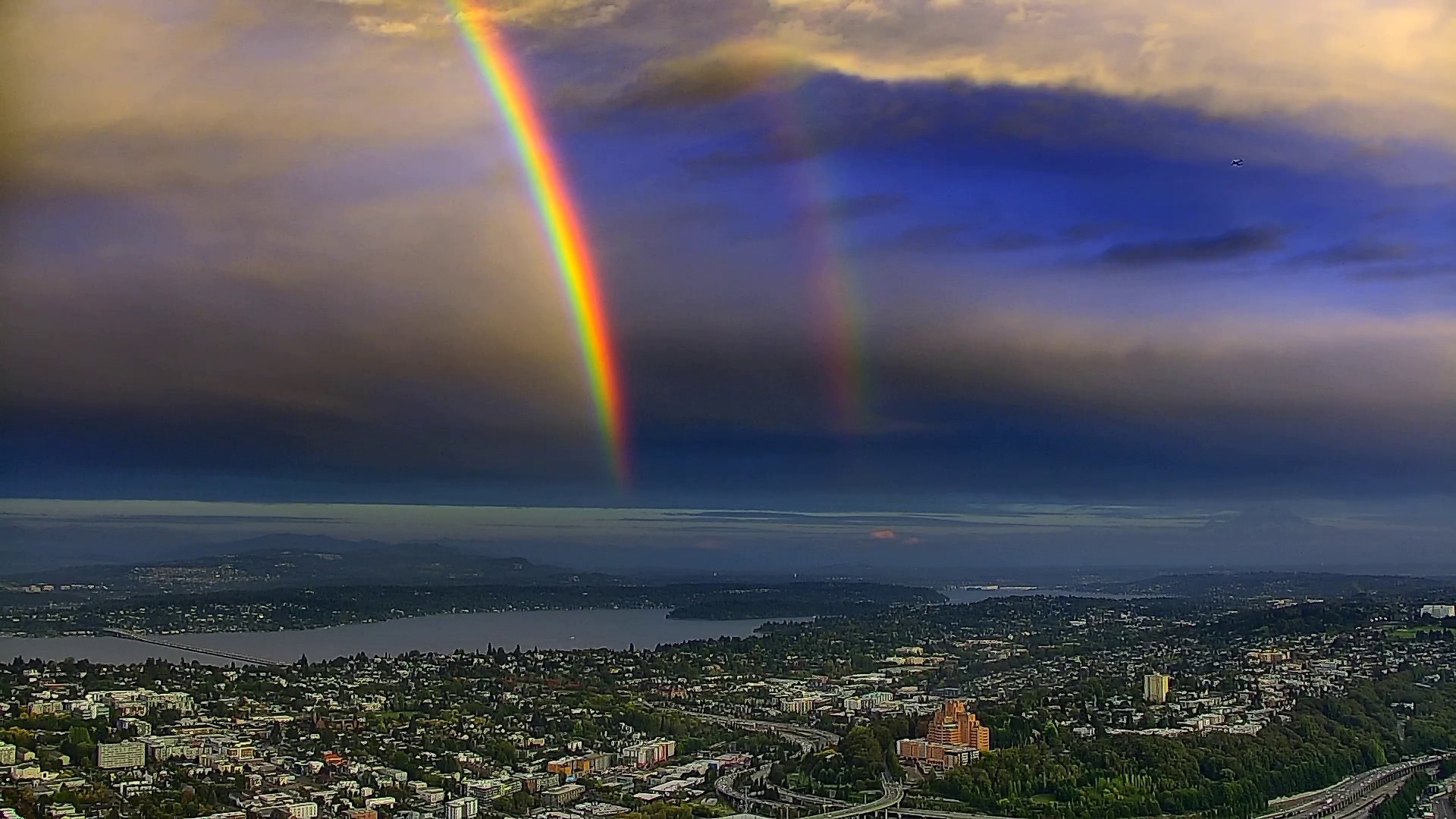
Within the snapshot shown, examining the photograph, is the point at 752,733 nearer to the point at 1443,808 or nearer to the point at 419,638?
the point at 1443,808

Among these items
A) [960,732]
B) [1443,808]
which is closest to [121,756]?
[960,732]

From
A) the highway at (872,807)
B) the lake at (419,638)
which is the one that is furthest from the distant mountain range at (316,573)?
the highway at (872,807)

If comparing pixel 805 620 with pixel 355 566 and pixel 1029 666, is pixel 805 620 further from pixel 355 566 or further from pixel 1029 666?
pixel 355 566

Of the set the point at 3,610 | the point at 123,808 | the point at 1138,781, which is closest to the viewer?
the point at 123,808

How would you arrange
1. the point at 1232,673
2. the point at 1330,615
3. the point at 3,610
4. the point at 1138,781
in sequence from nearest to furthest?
the point at 1138,781 < the point at 1232,673 < the point at 1330,615 < the point at 3,610

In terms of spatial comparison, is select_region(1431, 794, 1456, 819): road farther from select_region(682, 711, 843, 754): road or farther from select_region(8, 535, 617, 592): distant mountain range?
select_region(8, 535, 617, 592): distant mountain range

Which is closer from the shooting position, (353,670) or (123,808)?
(123,808)

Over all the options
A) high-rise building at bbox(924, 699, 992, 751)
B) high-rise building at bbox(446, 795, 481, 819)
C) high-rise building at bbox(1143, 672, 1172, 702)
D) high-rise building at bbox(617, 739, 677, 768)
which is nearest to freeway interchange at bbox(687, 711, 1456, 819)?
high-rise building at bbox(617, 739, 677, 768)

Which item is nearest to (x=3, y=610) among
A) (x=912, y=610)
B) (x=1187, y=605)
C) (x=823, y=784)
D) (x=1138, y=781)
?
(x=912, y=610)
